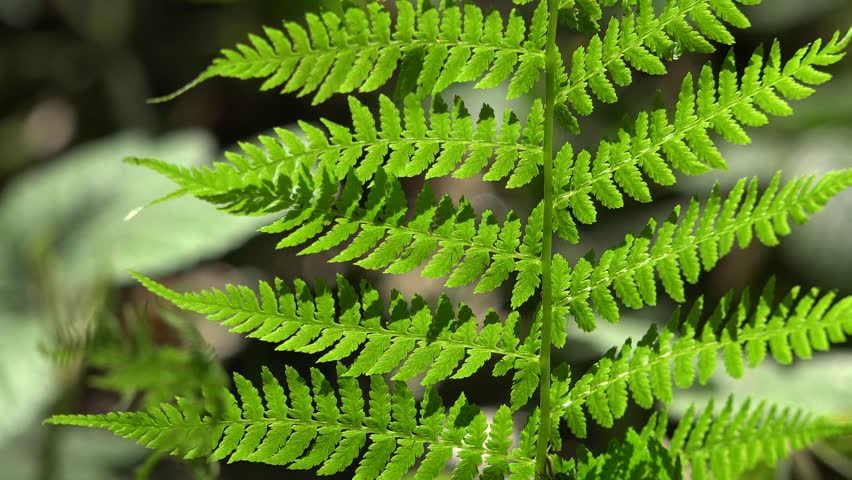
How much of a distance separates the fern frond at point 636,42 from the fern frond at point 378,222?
0.16 metres

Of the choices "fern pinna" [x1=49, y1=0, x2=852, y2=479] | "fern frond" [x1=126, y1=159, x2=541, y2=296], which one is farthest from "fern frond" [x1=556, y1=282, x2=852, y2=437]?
"fern frond" [x1=126, y1=159, x2=541, y2=296]

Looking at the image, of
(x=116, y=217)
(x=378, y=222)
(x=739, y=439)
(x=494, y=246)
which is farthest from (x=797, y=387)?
(x=116, y=217)

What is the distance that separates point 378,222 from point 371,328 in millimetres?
108

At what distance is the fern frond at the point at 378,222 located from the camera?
79cm

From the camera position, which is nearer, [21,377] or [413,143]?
[413,143]

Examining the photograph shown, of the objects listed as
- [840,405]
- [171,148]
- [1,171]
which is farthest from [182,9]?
[840,405]

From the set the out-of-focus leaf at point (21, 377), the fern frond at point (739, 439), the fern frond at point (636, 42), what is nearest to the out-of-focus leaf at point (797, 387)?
the fern frond at point (739, 439)

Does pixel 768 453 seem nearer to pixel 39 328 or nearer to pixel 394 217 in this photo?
pixel 394 217

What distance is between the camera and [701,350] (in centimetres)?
84

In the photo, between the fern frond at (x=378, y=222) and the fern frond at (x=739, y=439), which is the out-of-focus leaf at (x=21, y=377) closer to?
the fern frond at (x=378, y=222)

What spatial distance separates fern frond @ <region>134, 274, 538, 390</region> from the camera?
81cm

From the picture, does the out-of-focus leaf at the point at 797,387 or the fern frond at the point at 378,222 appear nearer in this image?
the fern frond at the point at 378,222

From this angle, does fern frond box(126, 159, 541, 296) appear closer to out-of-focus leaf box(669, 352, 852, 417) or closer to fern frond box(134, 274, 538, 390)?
fern frond box(134, 274, 538, 390)

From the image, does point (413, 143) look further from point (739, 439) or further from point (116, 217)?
point (116, 217)
